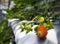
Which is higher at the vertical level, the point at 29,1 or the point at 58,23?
the point at 29,1

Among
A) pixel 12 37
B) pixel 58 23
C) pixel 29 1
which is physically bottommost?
pixel 12 37

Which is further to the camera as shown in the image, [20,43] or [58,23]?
[58,23]

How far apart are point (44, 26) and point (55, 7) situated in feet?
1.31

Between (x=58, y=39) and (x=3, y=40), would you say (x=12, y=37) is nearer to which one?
(x=3, y=40)

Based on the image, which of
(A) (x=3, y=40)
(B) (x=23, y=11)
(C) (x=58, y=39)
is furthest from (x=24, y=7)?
(C) (x=58, y=39)

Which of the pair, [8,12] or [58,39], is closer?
[58,39]

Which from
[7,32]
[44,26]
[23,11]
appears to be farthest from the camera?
[23,11]

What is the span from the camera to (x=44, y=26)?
73cm

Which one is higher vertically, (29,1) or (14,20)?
(29,1)

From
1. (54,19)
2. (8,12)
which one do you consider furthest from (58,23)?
(8,12)

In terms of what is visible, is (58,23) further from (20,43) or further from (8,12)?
(8,12)

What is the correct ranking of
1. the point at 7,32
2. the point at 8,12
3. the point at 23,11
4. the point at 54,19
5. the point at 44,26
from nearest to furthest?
1. the point at 44,26
2. the point at 54,19
3. the point at 7,32
4. the point at 23,11
5. the point at 8,12

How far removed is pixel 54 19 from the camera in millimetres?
929

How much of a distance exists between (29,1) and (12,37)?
0.27 meters
